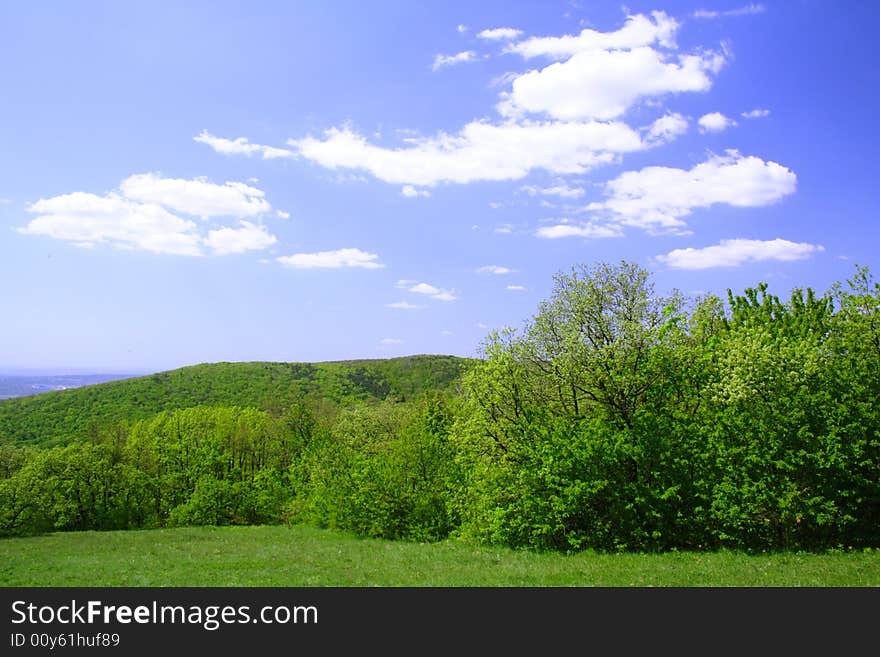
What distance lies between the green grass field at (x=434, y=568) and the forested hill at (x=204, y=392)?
64.1 metres

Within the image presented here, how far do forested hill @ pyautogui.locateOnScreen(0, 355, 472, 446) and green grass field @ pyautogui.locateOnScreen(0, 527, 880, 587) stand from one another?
64121 millimetres

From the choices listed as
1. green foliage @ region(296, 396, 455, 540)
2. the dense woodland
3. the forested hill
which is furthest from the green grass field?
the forested hill

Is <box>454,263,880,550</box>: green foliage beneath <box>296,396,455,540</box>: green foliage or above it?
above

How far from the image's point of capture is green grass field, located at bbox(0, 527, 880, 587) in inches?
681

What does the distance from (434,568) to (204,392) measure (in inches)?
4555

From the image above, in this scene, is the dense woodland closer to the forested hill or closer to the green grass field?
the green grass field

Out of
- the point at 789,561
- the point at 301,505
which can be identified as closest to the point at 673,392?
the point at 789,561

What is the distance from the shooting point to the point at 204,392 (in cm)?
12381

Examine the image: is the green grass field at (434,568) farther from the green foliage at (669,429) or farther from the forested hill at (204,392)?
the forested hill at (204,392)

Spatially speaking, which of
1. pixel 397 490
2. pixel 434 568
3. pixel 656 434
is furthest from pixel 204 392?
pixel 656 434

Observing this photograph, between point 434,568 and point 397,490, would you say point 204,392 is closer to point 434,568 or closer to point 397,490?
point 397,490

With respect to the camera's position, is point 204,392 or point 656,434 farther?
point 204,392
